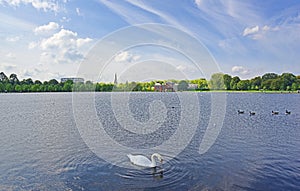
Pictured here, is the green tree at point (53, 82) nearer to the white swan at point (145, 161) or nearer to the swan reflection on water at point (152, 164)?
the white swan at point (145, 161)

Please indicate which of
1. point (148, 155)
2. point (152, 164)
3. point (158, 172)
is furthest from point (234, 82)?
point (158, 172)

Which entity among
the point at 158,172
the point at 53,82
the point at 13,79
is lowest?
the point at 158,172

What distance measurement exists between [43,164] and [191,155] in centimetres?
1151

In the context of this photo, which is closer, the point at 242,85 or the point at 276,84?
the point at 276,84

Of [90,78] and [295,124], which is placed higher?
[90,78]

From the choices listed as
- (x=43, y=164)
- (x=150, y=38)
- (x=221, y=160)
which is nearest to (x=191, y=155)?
(x=221, y=160)

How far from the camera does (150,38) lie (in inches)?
703

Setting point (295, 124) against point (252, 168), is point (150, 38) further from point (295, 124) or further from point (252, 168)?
point (295, 124)

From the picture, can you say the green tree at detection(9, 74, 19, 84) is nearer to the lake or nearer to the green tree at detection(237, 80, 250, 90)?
the green tree at detection(237, 80, 250, 90)

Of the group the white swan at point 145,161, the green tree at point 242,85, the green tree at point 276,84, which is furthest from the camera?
the green tree at point 242,85

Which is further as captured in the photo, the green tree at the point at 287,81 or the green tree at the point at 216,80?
the green tree at the point at 287,81

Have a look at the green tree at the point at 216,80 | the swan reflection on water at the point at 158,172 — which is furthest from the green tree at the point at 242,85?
the swan reflection on water at the point at 158,172

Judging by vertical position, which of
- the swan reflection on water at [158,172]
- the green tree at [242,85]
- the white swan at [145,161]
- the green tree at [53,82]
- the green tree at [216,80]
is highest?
the green tree at [242,85]

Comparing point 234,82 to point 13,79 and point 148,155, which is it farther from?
point 148,155
